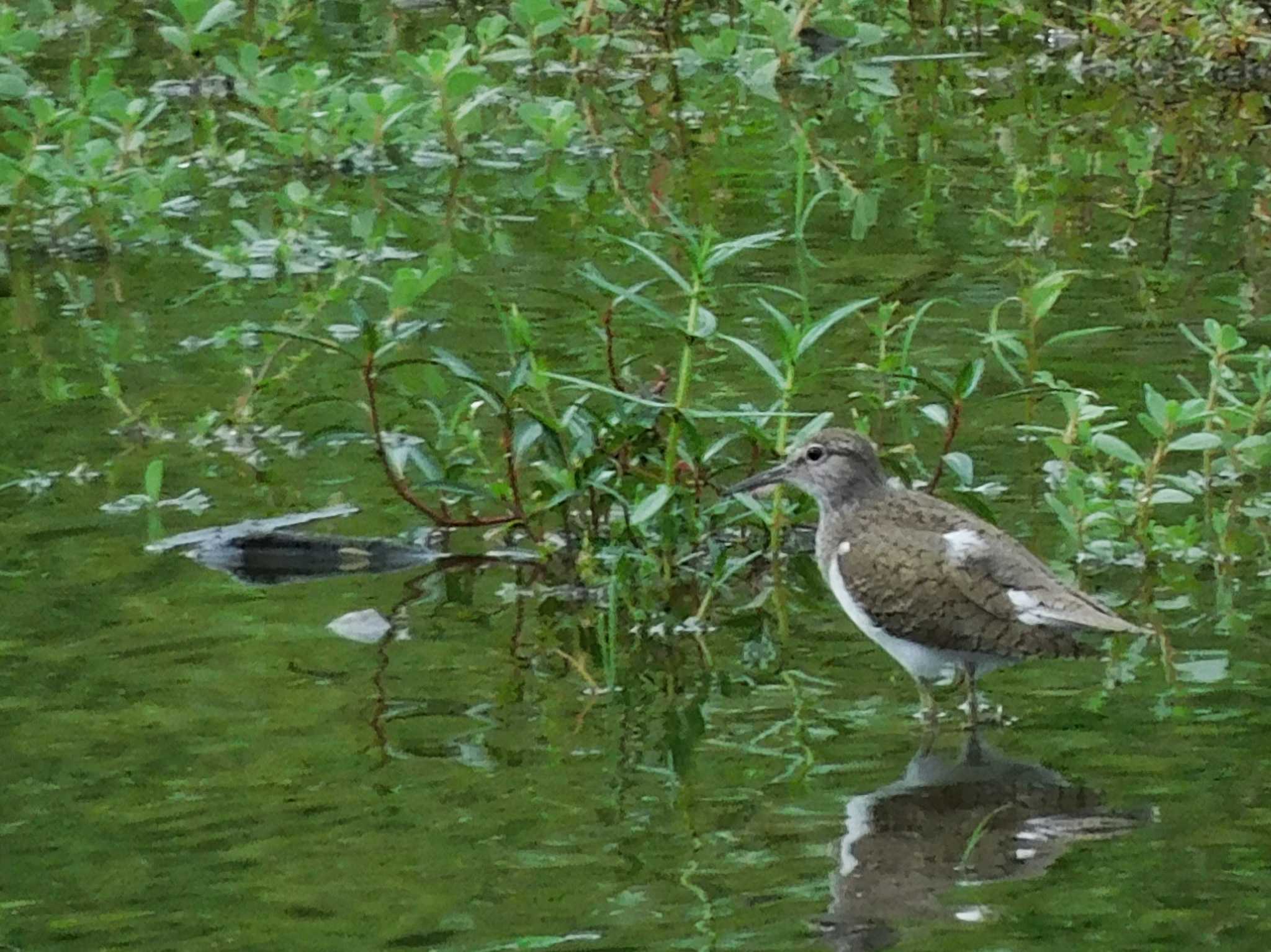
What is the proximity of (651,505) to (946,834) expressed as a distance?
159cm

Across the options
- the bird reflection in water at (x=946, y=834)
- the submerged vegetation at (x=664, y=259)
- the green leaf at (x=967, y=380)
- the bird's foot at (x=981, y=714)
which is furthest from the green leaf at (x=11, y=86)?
the bird reflection in water at (x=946, y=834)

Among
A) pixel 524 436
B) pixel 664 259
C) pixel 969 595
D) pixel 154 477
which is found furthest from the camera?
pixel 664 259

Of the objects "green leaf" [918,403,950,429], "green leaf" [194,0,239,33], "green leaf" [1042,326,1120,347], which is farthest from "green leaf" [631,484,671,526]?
"green leaf" [194,0,239,33]

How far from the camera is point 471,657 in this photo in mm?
7027

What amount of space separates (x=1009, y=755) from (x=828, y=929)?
1.14 m

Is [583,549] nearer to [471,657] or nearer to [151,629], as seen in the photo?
[471,657]

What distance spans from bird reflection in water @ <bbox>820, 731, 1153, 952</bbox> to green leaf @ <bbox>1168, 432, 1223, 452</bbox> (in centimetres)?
143

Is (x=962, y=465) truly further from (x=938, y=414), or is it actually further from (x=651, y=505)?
(x=651, y=505)

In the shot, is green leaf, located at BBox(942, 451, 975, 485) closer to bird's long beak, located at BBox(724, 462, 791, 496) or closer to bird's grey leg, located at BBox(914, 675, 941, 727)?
bird's long beak, located at BBox(724, 462, 791, 496)

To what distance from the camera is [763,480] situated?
7359 mm

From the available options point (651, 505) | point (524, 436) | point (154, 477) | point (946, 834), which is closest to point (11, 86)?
point (154, 477)

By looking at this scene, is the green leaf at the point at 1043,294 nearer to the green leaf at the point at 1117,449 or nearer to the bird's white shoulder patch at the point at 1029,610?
the green leaf at the point at 1117,449

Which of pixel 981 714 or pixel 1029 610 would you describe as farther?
pixel 981 714

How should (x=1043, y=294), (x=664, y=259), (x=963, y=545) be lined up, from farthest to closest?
(x=664, y=259)
(x=1043, y=294)
(x=963, y=545)
